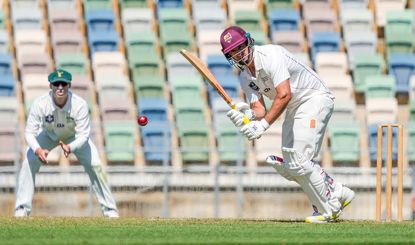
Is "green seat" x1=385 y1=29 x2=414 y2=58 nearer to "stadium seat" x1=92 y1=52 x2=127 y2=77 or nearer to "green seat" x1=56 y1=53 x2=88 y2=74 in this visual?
"stadium seat" x1=92 y1=52 x2=127 y2=77

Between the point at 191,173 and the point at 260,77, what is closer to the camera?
the point at 260,77

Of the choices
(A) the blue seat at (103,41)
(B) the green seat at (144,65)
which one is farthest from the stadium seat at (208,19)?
(A) the blue seat at (103,41)

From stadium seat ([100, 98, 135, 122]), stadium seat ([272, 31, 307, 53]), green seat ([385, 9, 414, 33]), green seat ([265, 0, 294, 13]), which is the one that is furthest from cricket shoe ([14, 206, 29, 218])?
green seat ([385, 9, 414, 33])

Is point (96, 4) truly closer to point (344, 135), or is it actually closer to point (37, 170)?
point (344, 135)

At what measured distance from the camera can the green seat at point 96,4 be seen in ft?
75.8

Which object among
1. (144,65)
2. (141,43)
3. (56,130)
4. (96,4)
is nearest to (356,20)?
(141,43)

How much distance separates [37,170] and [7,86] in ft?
21.8

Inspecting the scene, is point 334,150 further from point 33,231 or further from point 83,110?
point 33,231

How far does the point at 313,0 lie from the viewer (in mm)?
23578

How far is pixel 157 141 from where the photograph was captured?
19.6m

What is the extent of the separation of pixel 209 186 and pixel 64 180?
2.05m

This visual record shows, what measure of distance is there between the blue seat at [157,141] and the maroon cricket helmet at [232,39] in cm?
749

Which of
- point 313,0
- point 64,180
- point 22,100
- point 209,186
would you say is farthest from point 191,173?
point 313,0

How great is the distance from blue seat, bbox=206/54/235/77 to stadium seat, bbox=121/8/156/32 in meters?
1.53
